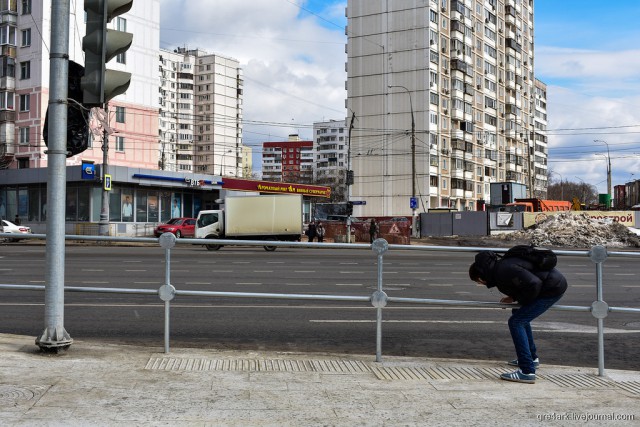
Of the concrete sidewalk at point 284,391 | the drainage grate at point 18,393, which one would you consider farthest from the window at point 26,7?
the drainage grate at point 18,393

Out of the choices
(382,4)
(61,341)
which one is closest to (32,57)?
(382,4)

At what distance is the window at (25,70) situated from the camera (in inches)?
2032

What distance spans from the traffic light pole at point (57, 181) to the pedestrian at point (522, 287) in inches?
160

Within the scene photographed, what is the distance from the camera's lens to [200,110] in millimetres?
140000

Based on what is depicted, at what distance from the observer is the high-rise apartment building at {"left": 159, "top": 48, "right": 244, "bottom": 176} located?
136m

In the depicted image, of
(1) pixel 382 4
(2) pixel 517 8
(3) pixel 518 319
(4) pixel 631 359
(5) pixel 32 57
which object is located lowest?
(4) pixel 631 359

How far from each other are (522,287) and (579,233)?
4024 centimetres

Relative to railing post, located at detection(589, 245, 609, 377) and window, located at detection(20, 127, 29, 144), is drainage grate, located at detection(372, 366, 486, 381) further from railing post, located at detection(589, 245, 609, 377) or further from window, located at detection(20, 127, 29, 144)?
window, located at detection(20, 127, 29, 144)

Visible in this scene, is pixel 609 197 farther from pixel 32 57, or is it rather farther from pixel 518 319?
pixel 518 319

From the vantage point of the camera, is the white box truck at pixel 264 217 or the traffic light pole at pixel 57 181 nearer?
the traffic light pole at pixel 57 181

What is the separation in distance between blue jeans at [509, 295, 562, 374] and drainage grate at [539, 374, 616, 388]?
0.24m

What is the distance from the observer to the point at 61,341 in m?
6.52

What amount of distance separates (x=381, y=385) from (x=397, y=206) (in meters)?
72.0

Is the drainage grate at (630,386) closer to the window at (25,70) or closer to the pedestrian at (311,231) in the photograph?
the pedestrian at (311,231)
